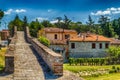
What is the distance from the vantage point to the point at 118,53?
214 ft

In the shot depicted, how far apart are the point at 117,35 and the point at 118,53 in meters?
62.4

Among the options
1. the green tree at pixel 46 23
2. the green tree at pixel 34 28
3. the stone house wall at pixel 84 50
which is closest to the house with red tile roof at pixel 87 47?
the stone house wall at pixel 84 50

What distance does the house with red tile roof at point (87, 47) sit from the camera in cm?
7319

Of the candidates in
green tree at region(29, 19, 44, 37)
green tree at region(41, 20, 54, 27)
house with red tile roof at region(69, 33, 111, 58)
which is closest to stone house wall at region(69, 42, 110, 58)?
house with red tile roof at region(69, 33, 111, 58)

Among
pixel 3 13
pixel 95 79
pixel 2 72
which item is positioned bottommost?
pixel 95 79

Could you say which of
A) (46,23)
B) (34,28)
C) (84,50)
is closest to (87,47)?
(84,50)

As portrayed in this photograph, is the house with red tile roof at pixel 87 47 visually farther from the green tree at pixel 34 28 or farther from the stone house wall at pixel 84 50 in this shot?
the green tree at pixel 34 28

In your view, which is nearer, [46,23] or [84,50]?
[84,50]

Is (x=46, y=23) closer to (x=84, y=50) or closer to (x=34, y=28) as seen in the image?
(x=34, y=28)

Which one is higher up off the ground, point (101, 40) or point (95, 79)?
point (101, 40)

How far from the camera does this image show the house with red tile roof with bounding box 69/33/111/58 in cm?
7319

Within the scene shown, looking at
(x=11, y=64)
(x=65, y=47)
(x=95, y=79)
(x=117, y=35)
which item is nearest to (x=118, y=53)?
(x=65, y=47)

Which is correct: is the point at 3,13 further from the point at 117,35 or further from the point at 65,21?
the point at 65,21

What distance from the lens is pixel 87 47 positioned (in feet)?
242
